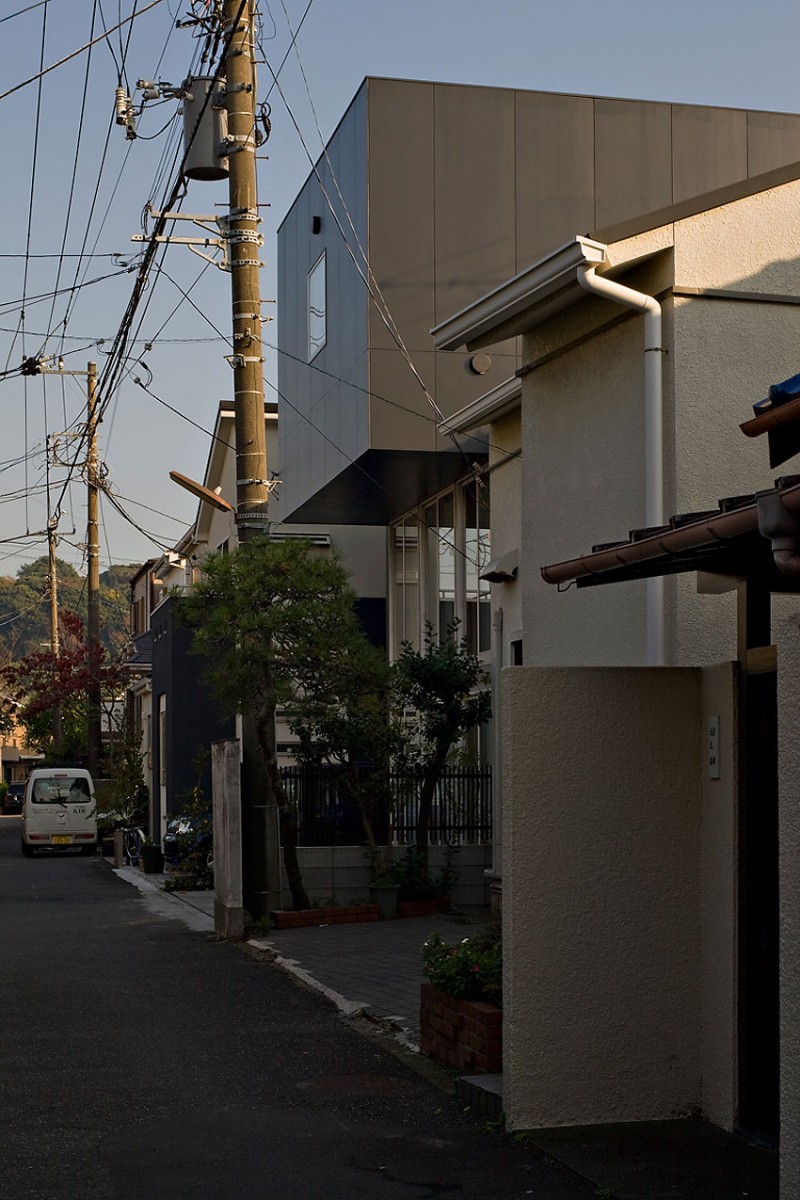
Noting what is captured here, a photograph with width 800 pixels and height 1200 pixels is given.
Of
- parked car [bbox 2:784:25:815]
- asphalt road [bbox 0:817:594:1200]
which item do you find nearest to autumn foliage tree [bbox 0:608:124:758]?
parked car [bbox 2:784:25:815]

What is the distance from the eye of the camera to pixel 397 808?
17.2m

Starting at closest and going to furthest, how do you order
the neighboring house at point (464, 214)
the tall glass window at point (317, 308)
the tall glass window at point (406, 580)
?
1. the neighboring house at point (464, 214)
2. the tall glass window at point (317, 308)
3. the tall glass window at point (406, 580)

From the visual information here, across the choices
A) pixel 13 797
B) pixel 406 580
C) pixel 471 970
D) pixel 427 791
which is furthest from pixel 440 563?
pixel 13 797

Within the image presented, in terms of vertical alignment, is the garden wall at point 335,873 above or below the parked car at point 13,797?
above

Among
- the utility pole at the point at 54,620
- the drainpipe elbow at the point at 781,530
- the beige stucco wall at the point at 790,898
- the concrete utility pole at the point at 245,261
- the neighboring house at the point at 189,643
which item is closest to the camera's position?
the drainpipe elbow at the point at 781,530

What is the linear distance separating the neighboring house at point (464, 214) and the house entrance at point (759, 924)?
899 cm

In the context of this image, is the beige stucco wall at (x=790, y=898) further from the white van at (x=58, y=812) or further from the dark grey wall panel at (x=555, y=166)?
the white van at (x=58, y=812)

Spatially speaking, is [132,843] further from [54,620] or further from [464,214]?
[54,620]

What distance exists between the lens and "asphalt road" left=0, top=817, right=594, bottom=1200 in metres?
6.48

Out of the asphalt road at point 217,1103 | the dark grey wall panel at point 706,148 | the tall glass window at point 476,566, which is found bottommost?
the asphalt road at point 217,1103

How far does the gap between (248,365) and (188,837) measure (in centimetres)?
691

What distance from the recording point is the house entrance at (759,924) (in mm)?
7023

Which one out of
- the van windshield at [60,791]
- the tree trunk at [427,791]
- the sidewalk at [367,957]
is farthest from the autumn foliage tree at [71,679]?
the tree trunk at [427,791]

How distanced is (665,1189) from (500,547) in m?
10.6
